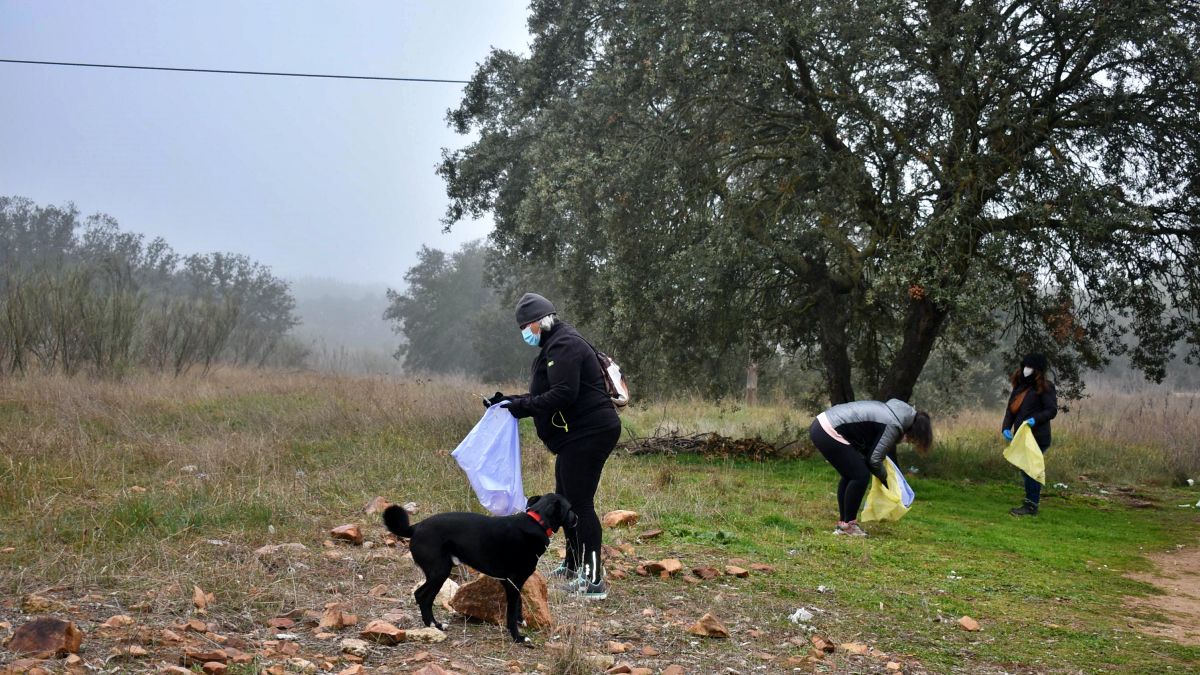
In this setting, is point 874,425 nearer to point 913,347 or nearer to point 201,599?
point 913,347

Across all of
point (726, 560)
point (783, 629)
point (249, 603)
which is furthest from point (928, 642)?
point (249, 603)

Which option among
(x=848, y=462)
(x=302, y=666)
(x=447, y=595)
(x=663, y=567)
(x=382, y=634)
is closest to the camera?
(x=302, y=666)

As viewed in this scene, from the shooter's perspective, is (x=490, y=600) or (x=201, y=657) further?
(x=490, y=600)

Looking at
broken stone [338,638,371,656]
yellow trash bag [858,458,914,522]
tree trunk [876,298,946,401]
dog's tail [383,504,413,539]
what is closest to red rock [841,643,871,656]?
dog's tail [383,504,413,539]

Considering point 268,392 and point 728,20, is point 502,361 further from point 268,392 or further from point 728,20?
point 728,20

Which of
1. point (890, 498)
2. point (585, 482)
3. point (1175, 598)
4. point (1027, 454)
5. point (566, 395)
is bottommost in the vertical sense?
point (1175, 598)

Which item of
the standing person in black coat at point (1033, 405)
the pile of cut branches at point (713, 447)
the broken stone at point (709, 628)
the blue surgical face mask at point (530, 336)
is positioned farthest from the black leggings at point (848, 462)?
the pile of cut branches at point (713, 447)

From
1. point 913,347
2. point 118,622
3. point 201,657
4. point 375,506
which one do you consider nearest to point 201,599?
point 118,622

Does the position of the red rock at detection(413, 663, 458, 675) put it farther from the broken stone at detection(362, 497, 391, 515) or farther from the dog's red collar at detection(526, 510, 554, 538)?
the broken stone at detection(362, 497, 391, 515)

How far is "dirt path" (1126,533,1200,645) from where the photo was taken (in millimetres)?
7398

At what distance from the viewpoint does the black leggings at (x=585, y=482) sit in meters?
6.75

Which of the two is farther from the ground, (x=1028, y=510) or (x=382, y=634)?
(x=382, y=634)

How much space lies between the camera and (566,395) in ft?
21.6

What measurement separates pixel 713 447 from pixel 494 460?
33.8ft
